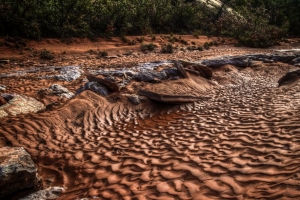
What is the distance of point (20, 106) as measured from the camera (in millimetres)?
6219

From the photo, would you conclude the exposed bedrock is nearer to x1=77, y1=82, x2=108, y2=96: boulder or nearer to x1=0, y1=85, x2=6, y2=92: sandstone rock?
x1=77, y1=82, x2=108, y2=96: boulder

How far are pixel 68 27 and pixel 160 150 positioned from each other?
14047 millimetres

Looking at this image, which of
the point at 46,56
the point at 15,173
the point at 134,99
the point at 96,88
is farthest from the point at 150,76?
the point at 46,56

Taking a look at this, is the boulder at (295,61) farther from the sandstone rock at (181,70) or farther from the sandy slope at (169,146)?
the sandstone rock at (181,70)

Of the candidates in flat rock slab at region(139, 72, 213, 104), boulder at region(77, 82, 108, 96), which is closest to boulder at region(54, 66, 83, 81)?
boulder at region(77, 82, 108, 96)

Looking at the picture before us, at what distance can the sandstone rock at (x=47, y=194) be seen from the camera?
3371mm

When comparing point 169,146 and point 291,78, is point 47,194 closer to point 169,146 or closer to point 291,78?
point 169,146

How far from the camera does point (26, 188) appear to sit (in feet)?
11.3

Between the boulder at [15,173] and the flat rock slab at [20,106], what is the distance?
2.65 metres

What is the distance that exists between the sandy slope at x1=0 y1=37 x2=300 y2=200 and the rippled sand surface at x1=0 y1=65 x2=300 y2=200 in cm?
1

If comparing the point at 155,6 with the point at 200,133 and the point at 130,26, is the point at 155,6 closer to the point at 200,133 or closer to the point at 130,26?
the point at 130,26

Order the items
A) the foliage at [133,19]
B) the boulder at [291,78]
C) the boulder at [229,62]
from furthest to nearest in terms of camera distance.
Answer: the foliage at [133,19] < the boulder at [229,62] < the boulder at [291,78]

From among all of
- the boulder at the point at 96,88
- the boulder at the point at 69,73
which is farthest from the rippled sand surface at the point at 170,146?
the boulder at the point at 69,73

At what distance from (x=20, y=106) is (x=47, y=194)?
3515 mm
